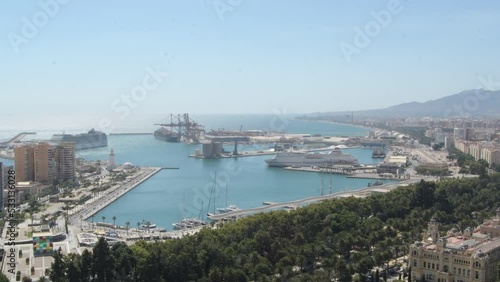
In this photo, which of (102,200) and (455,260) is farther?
(102,200)

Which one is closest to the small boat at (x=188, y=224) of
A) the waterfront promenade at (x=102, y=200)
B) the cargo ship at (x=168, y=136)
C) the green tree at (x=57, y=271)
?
the waterfront promenade at (x=102, y=200)

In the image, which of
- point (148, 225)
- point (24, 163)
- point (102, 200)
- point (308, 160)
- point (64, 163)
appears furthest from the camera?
point (308, 160)

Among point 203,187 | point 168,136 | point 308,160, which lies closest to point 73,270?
point 203,187

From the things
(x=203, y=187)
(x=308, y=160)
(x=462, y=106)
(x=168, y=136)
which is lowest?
(x=203, y=187)

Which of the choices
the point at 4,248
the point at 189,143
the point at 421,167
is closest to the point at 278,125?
the point at 189,143

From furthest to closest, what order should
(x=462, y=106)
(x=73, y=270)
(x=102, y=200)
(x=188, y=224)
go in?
(x=462, y=106), (x=102, y=200), (x=188, y=224), (x=73, y=270)

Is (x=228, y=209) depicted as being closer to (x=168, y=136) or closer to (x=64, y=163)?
(x=64, y=163)
